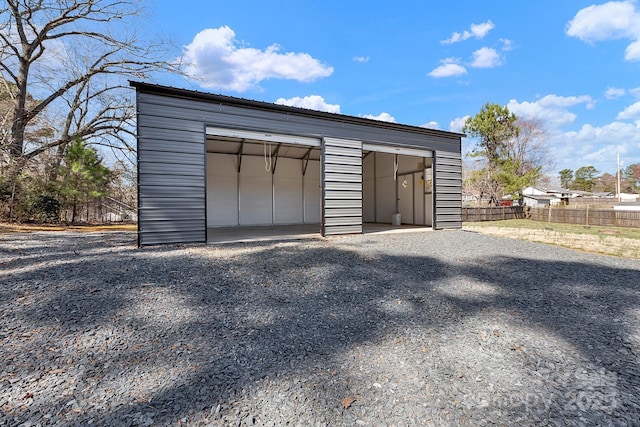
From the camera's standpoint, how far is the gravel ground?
1.51m

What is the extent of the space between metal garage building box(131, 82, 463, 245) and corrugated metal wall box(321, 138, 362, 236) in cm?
3

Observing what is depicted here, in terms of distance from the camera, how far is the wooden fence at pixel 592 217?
42.4 feet

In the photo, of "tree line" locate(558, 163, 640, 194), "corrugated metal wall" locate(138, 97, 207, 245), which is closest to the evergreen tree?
"corrugated metal wall" locate(138, 97, 207, 245)

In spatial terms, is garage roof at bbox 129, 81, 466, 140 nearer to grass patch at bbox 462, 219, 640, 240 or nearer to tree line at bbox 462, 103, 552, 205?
grass patch at bbox 462, 219, 640, 240

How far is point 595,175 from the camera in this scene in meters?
45.1

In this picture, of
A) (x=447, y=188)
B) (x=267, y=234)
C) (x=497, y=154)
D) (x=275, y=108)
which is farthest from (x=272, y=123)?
(x=497, y=154)

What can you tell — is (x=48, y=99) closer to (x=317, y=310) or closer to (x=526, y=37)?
(x=317, y=310)

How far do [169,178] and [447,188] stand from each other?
315 inches

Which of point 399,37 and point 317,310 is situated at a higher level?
point 399,37

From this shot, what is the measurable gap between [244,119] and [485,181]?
2027 cm

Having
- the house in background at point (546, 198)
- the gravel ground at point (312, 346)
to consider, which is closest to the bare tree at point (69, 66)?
the gravel ground at point (312, 346)

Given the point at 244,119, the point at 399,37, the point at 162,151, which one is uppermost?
the point at 399,37

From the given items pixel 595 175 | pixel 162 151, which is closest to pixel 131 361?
pixel 162 151

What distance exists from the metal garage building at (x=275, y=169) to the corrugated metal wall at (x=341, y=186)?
3 centimetres
